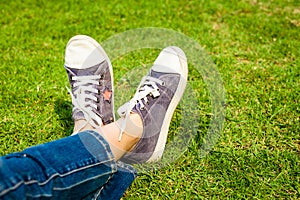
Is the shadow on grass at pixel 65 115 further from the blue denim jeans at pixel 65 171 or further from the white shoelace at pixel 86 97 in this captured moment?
the blue denim jeans at pixel 65 171

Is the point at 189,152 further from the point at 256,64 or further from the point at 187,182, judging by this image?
the point at 256,64

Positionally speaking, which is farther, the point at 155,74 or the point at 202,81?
the point at 202,81

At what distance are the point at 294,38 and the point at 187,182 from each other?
1.29 m

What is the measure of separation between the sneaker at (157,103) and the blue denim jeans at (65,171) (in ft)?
0.80

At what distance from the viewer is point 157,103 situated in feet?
5.54

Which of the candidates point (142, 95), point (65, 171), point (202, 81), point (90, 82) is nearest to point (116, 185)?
point (65, 171)

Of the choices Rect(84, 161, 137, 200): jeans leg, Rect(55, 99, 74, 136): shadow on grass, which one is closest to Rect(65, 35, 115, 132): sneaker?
Rect(55, 99, 74, 136): shadow on grass

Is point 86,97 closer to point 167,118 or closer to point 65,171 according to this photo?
point 167,118

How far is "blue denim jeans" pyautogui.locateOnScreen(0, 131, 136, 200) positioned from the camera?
106 cm

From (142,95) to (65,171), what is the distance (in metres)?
0.62

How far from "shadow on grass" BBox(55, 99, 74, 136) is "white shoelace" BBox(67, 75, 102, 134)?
16cm

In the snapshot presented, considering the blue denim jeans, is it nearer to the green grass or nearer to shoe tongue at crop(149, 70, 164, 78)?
the green grass

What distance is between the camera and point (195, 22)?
102 inches

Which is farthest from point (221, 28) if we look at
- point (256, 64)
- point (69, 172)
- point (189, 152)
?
point (69, 172)
